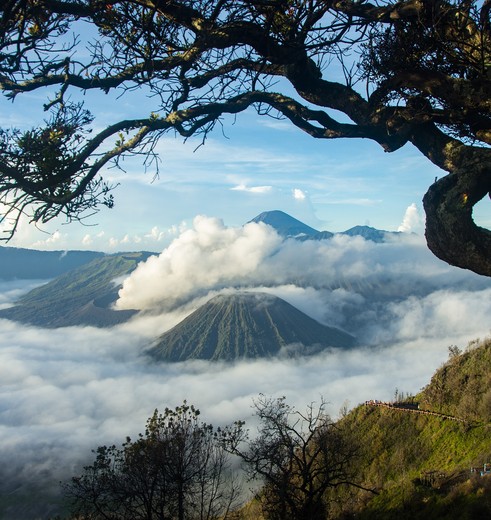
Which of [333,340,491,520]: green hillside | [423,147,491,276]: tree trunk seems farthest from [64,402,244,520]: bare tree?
[423,147,491,276]: tree trunk

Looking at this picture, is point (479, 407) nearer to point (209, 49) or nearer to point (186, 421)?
point (186, 421)

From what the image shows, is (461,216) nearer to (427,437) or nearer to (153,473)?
(153,473)

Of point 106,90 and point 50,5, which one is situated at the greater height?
point 50,5

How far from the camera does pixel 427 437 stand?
1362 inches

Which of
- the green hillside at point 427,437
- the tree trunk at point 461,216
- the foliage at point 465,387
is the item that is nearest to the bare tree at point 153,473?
the green hillside at point 427,437

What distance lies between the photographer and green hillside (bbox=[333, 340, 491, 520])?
59.2 ft

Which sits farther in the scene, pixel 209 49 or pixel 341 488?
pixel 341 488

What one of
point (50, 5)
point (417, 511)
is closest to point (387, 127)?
point (50, 5)

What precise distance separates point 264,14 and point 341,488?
3154 centimetres

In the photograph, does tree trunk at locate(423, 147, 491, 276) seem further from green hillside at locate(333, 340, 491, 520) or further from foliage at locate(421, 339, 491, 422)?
foliage at locate(421, 339, 491, 422)

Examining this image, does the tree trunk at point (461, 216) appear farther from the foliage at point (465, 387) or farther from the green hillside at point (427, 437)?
the foliage at point (465, 387)

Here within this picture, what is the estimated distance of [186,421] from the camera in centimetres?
1962

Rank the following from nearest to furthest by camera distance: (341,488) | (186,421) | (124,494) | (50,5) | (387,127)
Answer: (50,5) < (387,127) < (124,494) < (186,421) < (341,488)

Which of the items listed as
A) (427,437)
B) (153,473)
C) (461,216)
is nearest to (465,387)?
(427,437)
